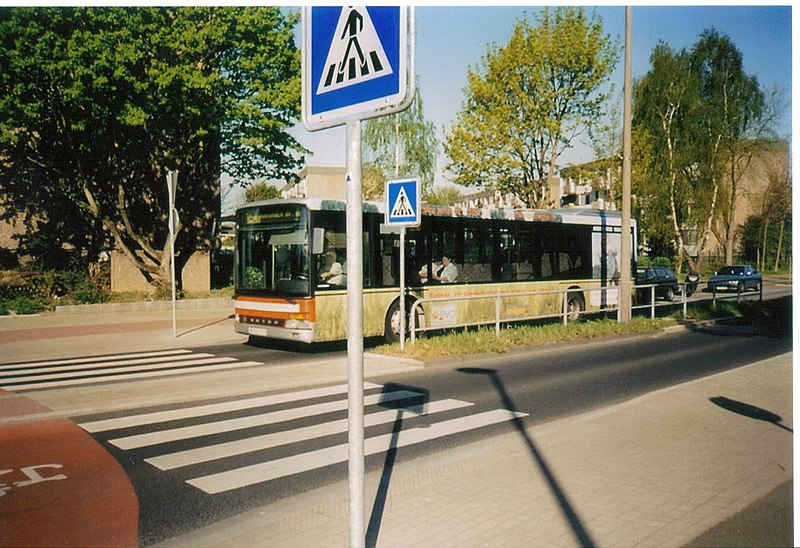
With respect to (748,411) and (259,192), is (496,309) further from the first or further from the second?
(259,192)

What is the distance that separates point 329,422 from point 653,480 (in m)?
3.53

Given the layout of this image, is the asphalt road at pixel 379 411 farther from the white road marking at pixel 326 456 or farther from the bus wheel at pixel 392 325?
the bus wheel at pixel 392 325

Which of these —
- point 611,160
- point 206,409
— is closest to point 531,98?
point 611,160

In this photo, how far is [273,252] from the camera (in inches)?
493

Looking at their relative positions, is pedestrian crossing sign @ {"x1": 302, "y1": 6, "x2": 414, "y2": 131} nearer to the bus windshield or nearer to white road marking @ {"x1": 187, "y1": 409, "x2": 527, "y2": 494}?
white road marking @ {"x1": 187, "y1": 409, "x2": 527, "y2": 494}

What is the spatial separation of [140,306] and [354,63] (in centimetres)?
1972

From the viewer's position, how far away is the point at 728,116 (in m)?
31.0

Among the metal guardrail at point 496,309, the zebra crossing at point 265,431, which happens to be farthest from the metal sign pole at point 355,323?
the metal guardrail at point 496,309

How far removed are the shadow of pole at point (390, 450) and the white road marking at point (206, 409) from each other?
74 cm

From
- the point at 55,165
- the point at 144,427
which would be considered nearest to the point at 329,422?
the point at 144,427

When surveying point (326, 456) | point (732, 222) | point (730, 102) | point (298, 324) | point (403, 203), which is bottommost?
point (326, 456)

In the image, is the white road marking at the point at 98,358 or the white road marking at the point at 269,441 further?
the white road marking at the point at 98,358

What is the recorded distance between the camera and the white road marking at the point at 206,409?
721cm

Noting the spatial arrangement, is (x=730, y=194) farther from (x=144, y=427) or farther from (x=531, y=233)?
(x=144, y=427)
